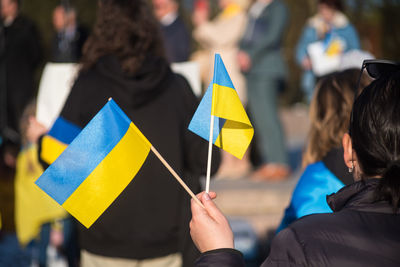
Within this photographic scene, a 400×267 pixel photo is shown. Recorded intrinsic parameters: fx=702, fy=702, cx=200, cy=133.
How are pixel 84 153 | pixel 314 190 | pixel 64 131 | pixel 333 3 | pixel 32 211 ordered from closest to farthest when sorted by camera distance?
pixel 84 153
pixel 314 190
pixel 64 131
pixel 32 211
pixel 333 3

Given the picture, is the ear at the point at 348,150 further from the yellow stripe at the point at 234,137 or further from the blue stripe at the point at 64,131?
the blue stripe at the point at 64,131

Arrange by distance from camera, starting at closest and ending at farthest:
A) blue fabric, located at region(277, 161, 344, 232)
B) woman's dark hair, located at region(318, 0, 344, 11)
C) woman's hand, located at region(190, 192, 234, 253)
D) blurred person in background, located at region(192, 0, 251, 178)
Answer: woman's hand, located at region(190, 192, 234, 253), blue fabric, located at region(277, 161, 344, 232), woman's dark hair, located at region(318, 0, 344, 11), blurred person in background, located at region(192, 0, 251, 178)

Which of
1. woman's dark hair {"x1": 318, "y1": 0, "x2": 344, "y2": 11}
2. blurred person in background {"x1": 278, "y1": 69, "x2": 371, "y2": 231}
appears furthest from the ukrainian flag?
woman's dark hair {"x1": 318, "y1": 0, "x2": 344, "y2": 11}

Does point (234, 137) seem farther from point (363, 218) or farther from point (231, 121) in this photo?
point (363, 218)

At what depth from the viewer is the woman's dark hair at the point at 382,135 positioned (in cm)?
157

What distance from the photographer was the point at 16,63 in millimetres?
7254

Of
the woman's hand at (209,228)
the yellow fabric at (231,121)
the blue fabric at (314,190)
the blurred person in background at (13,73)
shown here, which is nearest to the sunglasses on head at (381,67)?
the yellow fabric at (231,121)

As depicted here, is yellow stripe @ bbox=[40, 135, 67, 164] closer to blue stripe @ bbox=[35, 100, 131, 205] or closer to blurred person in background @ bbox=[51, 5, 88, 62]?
blue stripe @ bbox=[35, 100, 131, 205]

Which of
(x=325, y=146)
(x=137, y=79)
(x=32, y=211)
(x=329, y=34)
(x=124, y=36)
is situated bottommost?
(x=329, y=34)

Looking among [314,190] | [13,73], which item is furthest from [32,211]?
[13,73]

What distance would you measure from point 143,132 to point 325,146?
74cm

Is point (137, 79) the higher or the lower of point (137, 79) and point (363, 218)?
the higher

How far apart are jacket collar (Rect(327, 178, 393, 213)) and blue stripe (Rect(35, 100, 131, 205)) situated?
0.62 m

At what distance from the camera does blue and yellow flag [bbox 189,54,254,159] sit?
6.51 ft
